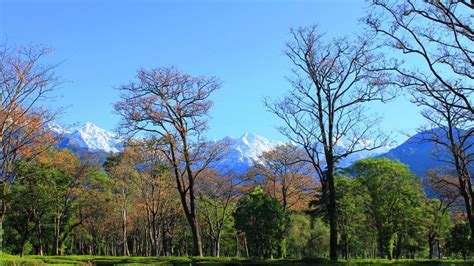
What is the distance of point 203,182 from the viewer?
56.5 m

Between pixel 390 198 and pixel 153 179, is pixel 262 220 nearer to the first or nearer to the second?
pixel 153 179

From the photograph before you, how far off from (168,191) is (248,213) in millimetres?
15707

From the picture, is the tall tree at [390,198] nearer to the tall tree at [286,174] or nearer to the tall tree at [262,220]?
the tall tree at [286,174]

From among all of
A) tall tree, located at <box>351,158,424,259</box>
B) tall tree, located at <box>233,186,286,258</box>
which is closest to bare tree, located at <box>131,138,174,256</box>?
tall tree, located at <box>233,186,286,258</box>

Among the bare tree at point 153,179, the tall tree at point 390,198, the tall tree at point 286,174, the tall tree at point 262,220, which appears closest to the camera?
the tall tree at point 262,220

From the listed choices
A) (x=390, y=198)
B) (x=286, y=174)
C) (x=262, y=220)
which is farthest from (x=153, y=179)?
(x=390, y=198)

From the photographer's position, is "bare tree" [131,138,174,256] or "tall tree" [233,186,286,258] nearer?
"tall tree" [233,186,286,258]

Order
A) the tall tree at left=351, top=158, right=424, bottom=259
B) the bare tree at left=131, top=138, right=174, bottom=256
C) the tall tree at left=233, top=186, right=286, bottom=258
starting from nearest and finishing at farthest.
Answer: the tall tree at left=233, top=186, right=286, bottom=258, the tall tree at left=351, top=158, right=424, bottom=259, the bare tree at left=131, top=138, right=174, bottom=256

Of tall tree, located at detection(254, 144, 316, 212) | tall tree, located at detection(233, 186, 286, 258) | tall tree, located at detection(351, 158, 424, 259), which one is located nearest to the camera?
tall tree, located at detection(233, 186, 286, 258)

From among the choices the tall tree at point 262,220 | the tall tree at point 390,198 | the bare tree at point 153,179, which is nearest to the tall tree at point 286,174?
the tall tree at point 390,198

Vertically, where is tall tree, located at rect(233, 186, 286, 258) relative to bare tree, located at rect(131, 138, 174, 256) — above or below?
below

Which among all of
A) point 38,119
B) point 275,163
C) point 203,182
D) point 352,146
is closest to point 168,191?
point 203,182

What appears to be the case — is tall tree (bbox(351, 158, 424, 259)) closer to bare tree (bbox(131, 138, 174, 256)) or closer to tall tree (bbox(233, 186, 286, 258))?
tall tree (bbox(233, 186, 286, 258))

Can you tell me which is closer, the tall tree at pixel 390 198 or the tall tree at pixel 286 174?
the tall tree at pixel 390 198
